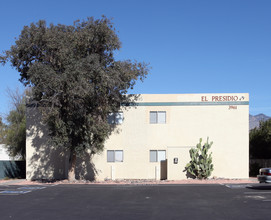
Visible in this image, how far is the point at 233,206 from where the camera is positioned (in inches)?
537

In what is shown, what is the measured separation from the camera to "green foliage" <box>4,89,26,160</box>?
37.9 m

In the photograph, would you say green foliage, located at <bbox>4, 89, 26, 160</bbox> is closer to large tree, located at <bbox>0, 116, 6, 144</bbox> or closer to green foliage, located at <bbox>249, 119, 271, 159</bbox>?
large tree, located at <bbox>0, 116, 6, 144</bbox>

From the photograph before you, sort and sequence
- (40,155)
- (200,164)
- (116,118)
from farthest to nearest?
(40,155)
(116,118)
(200,164)

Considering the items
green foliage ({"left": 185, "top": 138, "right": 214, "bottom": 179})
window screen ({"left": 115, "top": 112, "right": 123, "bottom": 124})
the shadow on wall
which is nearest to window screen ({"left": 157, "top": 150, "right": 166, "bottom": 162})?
green foliage ({"left": 185, "top": 138, "right": 214, "bottom": 179})

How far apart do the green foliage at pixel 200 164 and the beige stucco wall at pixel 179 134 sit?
34.1 inches

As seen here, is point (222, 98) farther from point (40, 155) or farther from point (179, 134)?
point (40, 155)

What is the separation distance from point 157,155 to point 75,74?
9.74 m

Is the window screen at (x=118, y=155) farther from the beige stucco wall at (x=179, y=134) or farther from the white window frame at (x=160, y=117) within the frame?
the white window frame at (x=160, y=117)

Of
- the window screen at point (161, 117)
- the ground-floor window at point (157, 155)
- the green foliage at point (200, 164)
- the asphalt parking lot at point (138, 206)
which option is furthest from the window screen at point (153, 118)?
the asphalt parking lot at point (138, 206)

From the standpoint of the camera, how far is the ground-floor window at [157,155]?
91.9 ft

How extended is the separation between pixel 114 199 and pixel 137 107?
12.8m

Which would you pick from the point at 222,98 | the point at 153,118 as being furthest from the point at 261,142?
the point at 153,118

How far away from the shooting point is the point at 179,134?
2792 cm

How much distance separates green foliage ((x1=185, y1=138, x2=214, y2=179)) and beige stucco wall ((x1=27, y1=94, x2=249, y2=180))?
865 mm
